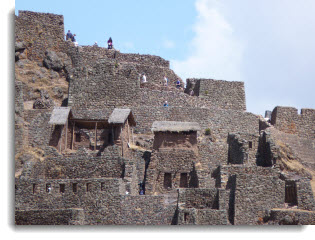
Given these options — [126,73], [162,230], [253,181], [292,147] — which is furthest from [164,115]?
[162,230]

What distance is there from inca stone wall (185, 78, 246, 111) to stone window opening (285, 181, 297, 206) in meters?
9.83

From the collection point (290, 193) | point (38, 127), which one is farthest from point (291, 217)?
point (38, 127)

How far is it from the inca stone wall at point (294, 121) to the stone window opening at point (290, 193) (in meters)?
9.18

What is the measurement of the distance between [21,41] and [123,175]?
11188 mm

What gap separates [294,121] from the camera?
123ft

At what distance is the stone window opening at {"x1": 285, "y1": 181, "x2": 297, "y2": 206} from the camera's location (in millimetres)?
27531

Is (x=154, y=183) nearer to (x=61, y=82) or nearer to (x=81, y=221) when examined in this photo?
(x=81, y=221)

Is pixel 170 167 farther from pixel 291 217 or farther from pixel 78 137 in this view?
pixel 291 217

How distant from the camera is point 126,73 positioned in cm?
3631

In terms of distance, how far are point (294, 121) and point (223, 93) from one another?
129 inches

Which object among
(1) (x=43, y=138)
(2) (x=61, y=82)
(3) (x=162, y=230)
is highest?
(2) (x=61, y=82)

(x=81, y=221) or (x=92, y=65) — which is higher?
(x=92, y=65)

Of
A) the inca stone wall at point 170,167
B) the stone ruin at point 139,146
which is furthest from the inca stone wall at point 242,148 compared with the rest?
the inca stone wall at point 170,167

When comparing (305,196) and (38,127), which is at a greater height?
(38,127)
